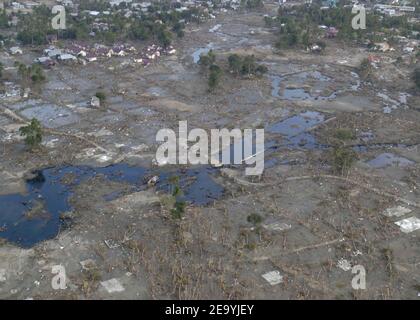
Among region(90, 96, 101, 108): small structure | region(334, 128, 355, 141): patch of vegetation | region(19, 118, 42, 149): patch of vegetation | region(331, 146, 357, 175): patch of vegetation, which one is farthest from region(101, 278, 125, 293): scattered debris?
region(90, 96, 101, 108): small structure

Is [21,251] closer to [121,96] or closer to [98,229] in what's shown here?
[98,229]

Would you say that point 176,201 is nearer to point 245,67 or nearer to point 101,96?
point 101,96

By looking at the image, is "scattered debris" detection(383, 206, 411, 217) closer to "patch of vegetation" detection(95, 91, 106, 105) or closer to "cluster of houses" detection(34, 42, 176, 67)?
"patch of vegetation" detection(95, 91, 106, 105)

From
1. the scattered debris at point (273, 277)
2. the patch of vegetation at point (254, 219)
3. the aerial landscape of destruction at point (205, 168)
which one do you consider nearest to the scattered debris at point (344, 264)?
the aerial landscape of destruction at point (205, 168)

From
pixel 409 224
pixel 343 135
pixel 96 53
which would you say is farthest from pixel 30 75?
pixel 409 224
